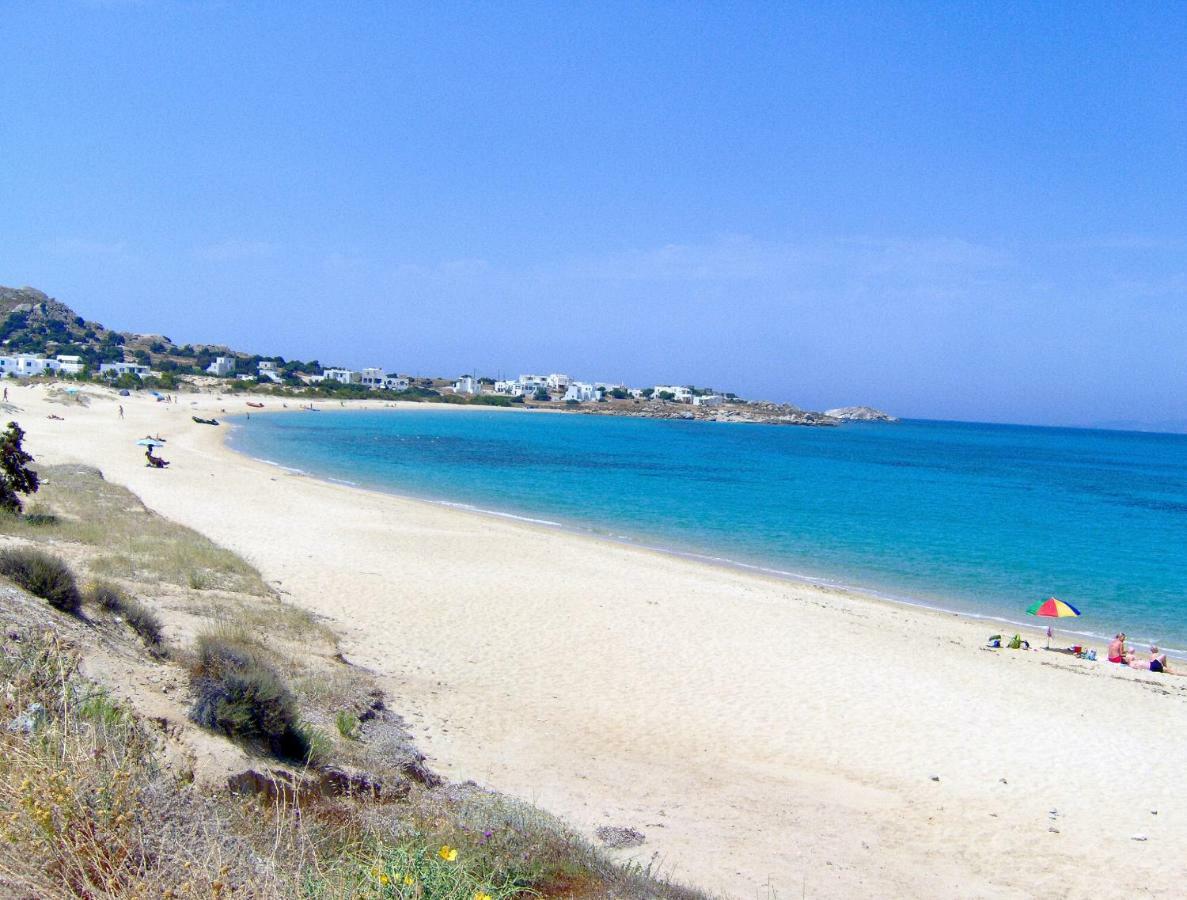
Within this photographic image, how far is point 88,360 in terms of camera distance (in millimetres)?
107188

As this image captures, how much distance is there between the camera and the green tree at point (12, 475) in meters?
13.0

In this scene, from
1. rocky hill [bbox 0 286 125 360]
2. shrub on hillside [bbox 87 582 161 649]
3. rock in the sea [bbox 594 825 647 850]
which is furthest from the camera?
rocky hill [bbox 0 286 125 360]

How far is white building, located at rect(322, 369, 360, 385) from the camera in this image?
15038cm

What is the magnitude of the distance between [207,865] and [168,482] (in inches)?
1095

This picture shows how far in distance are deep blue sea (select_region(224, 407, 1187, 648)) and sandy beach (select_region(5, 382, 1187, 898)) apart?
3.10 m

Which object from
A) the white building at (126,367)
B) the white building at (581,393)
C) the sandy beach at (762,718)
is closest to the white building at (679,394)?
the white building at (581,393)

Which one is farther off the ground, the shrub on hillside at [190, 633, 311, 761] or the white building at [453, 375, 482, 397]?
the white building at [453, 375, 482, 397]

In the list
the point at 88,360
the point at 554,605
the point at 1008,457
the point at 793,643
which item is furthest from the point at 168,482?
the point at 88,360

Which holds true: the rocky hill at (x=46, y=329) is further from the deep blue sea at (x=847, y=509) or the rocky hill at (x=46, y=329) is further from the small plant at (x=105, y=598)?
the small plant at (x=105, y=598)

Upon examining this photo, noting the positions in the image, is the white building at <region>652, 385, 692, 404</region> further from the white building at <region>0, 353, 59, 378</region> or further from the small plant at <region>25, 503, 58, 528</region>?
the small plant at <region>25, 503, 58, 528</region>

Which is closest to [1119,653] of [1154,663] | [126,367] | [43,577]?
[1154,663]

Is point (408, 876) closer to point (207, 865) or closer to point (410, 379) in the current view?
point (207, 865)

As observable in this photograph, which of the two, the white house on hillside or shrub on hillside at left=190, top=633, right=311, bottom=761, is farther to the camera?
the white house on hillside

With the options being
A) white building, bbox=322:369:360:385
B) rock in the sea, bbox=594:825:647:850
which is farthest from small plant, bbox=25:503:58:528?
white building, bbox=322:369:360:385
